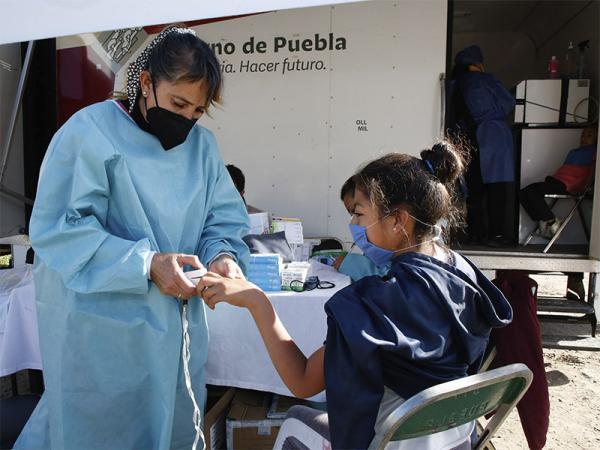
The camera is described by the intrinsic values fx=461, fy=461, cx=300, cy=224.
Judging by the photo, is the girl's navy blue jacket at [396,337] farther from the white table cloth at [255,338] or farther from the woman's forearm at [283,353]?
the white table cloth at [255,338]

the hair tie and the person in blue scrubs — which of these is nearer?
the hair tie

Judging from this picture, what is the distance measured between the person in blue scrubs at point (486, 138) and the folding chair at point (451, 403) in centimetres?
359

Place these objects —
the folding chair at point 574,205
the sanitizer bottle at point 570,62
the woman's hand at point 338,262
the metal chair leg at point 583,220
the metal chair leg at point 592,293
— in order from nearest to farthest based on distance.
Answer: the woman's hand at point 338,262, the metal chair leg at point 592,293, the folding chair at point 574,205, the metal chair leg at point 583,220, the sanitizer bottle at point 570,62

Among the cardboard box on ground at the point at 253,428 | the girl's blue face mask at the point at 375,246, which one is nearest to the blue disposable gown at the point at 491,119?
the cardboard box on ground at the point at 253,428

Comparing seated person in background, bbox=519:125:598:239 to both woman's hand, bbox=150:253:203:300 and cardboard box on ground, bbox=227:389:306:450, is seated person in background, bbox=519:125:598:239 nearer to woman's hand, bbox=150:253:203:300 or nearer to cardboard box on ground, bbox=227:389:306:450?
cardboard box on ground, bbox=227:389:306:450

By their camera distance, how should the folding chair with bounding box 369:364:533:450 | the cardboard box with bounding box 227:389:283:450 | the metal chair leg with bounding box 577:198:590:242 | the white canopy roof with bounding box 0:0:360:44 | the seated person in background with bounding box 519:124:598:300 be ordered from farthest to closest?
the metal chair leg with bounding box 577:198:590:242 → the seated person in background with bounding box 519:124:598:300 → the cardboard box with bounding box 227:389:283:450 → the white canopy roof with bounding box 0:0:360:44 → the folding chair with bounding box 369:364:533:450

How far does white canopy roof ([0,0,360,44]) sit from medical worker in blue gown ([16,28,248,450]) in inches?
6.9

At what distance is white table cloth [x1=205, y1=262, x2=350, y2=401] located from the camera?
6.67ft

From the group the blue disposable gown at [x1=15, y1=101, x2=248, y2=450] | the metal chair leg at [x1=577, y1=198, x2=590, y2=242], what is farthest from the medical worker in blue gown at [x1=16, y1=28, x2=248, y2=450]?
the metal chair leg at [x1=577, y1=198, x2=590, y2=242]

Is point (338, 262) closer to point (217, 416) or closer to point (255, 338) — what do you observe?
point (255, 338)

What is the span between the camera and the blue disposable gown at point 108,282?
117cm

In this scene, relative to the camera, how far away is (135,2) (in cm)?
107

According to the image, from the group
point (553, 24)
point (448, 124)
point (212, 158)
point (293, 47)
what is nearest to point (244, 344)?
point (212, 158)

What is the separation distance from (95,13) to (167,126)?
0.34 m
